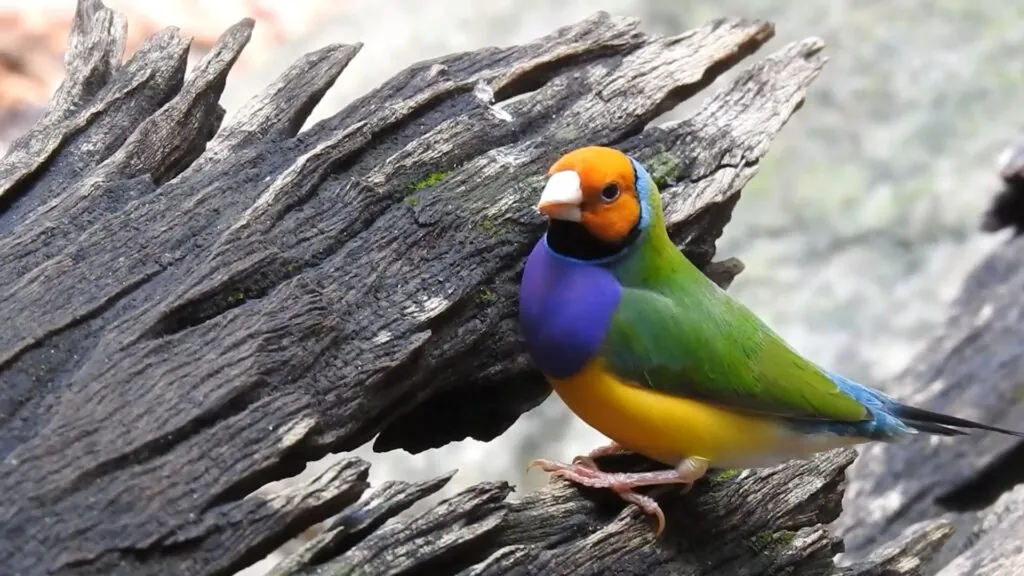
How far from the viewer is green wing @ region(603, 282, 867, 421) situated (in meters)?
2.03

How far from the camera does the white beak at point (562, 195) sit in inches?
75.9

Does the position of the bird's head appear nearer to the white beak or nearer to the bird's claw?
the white beak

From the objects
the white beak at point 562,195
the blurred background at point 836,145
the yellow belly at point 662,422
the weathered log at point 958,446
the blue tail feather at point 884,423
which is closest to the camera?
the white beak at point 562,195

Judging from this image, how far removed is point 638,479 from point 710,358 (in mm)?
299

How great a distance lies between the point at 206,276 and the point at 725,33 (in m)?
1.72

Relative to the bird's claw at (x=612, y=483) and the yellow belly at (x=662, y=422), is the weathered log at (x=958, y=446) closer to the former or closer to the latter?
the yellow belly at (x=662, y=422)

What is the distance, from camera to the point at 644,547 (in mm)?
2061

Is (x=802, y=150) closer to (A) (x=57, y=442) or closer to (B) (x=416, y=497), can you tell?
(B) (x=416, y=497)

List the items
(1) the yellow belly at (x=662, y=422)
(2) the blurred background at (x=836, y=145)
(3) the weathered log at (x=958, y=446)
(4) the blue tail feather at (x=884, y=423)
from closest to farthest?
(1) the yellow belly at (x=662, y=422) → (4) the blue tail feather at (x=884, y=423) → (3) the weathered log at (x=958, y=446) → (2) the blurred background at (x=836, y=145)

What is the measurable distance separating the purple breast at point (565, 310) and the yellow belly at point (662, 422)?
0.04m

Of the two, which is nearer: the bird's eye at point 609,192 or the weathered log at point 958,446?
the bird's eye at point 609,192

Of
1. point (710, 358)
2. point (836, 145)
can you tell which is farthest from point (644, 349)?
point (836, 145)

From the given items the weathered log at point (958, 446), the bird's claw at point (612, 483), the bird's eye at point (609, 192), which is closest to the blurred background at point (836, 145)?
the weathered log at point (958, 446)

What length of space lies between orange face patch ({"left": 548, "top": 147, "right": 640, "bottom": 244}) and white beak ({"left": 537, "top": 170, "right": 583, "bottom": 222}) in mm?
14
